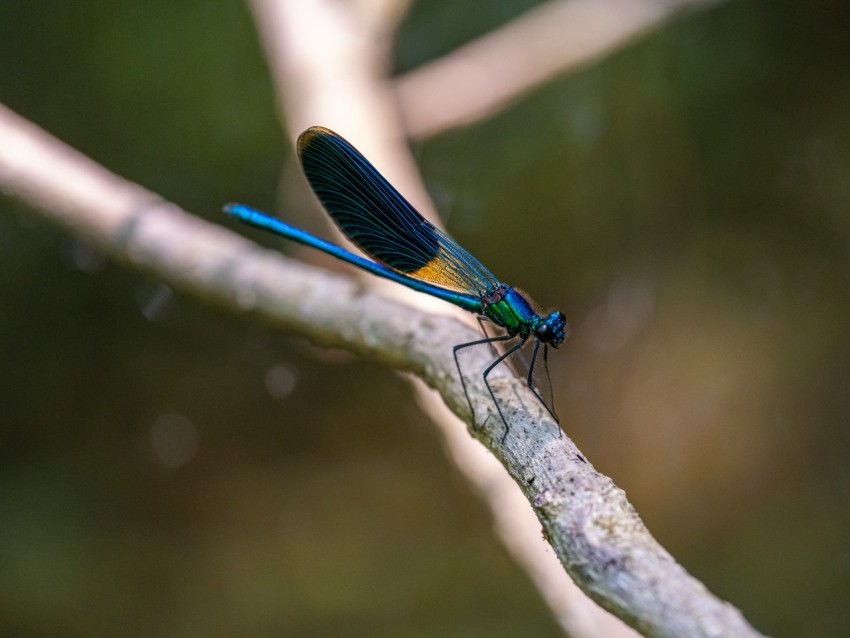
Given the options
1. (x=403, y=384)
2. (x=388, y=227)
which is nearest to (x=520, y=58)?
(x=388, y=227)

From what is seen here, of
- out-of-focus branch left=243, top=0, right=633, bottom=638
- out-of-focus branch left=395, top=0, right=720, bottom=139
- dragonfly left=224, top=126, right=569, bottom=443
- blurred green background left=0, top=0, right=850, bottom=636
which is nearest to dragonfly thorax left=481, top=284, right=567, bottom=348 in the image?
dragonfly left=224, top=126, right=569, bottom=443

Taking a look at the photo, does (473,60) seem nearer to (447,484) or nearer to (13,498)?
(447,484)

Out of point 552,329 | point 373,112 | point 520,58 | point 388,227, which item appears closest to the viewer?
point 552,329

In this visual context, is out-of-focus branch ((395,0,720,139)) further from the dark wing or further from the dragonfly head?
the dragonfly head

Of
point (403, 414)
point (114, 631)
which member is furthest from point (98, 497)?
point (403, 414)

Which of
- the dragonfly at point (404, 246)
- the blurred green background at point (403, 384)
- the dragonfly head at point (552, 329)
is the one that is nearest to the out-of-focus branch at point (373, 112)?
the dragonfly at point (404, 246)

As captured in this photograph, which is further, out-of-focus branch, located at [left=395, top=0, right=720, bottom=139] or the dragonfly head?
out-of-focus branch, located at [left=395, top=0, right=720, bottom=139]

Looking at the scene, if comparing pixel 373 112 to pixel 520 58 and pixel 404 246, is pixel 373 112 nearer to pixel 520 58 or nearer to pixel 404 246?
pixel 520 58

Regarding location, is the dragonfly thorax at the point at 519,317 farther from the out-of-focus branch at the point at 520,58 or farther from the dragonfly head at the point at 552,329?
the out-of-focus branch at the point at 520,58
